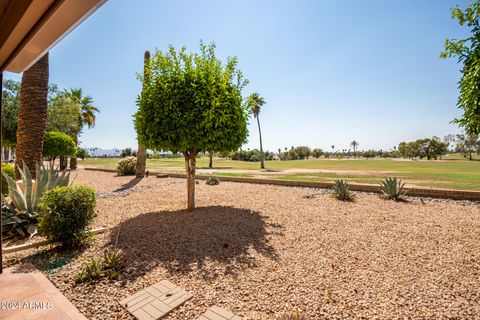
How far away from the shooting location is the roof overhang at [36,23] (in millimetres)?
2027

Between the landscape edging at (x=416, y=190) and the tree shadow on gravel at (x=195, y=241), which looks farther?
the landscape edging at (x=416, y=190)

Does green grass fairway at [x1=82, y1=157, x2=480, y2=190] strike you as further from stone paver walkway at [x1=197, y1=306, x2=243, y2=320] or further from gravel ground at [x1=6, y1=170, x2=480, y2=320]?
stone paver walkway at [x1=197, y1=306, x2=243, y2=320]

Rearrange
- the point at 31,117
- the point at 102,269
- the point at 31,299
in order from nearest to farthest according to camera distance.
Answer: the point at 31,299, the point at 102,269, the point at 31,117

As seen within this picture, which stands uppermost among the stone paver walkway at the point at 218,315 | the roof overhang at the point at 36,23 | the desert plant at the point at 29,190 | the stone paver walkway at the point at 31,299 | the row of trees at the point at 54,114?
the row of trees at the point at 54,114

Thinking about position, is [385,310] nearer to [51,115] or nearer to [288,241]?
[288,241]

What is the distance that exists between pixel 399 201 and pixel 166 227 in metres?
9.44

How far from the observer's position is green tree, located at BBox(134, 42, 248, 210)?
6957mm

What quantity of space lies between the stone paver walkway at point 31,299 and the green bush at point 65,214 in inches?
34.2

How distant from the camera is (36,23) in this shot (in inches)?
92.7

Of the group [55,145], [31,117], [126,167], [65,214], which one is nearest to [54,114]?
[55,145]

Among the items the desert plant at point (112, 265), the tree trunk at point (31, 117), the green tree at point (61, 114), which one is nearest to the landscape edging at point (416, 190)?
the desert plant at point (112, 265)

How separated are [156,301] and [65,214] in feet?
9.75

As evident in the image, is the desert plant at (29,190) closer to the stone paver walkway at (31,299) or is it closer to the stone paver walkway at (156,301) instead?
the stone paver walkway at (31,299)

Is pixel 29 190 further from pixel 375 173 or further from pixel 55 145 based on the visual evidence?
Answer: pixel 375 173
